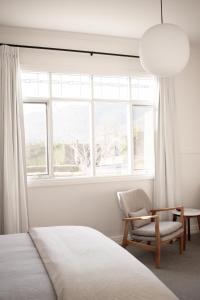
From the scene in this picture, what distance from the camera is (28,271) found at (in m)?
1.94

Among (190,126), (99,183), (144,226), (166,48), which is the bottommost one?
(144,226)

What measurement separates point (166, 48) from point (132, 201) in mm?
2429

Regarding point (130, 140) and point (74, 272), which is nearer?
point (74, 272)

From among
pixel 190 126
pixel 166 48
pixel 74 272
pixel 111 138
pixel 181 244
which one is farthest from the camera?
pixel 190 126

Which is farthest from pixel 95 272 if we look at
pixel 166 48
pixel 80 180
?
pixel 80 180

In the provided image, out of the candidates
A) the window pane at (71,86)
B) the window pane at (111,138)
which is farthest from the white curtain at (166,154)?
the window pane at (71,86)

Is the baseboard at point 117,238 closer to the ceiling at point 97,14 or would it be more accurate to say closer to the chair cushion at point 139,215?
the chair cushion at point 139,215

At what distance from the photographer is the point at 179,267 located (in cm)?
358

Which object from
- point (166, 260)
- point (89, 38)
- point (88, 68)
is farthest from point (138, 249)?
point (89, 38)

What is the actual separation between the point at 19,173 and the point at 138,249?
5.85 ft

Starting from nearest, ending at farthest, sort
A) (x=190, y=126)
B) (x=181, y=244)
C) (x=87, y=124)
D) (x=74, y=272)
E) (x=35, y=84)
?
(x=74, y=272) → (x=181, y=244) → (x=35, y=84) → (x=87, y=124) → (x=190, y=126)

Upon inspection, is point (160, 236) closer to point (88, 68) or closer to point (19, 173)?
point (19, 173)

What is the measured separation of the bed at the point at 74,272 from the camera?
5.39 ft

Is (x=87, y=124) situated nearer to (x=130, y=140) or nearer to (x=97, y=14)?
(x=130, y=140)
